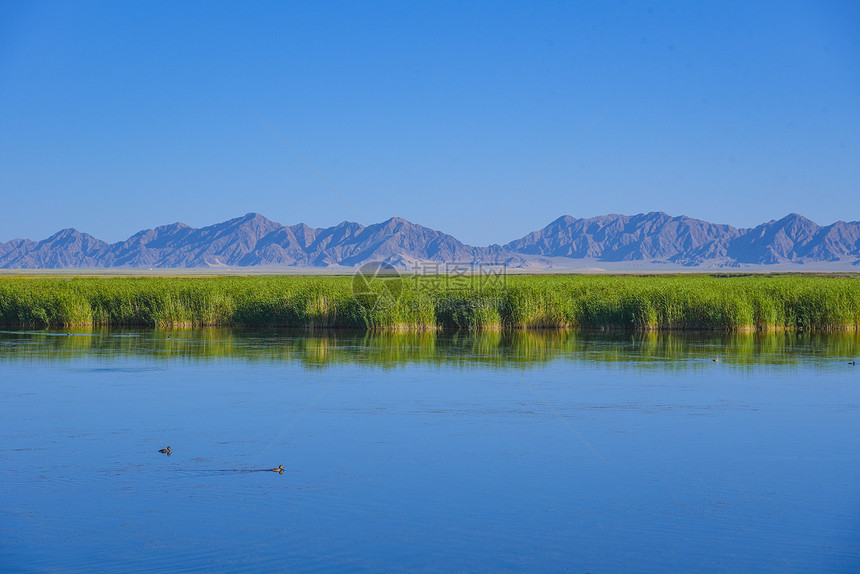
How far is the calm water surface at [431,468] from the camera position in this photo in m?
7.78

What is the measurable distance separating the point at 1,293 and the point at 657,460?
28.4 metres

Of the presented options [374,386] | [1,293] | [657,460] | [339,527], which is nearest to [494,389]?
[374,386]

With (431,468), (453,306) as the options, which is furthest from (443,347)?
(431,468)

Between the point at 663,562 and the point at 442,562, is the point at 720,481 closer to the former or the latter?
the point at 663,562

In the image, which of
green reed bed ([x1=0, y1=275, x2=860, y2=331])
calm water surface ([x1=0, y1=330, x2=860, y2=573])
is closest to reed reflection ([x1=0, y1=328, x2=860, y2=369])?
green reed bed ([x1=0, y1=275, x2=860, y2=331])

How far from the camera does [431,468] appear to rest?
1034 centimetres

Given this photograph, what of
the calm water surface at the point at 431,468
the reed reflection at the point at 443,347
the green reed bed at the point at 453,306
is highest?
the green reed bed at the point at 453,306

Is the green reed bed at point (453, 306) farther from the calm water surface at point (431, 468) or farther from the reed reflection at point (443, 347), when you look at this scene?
the calm water surface at point (431, 468)

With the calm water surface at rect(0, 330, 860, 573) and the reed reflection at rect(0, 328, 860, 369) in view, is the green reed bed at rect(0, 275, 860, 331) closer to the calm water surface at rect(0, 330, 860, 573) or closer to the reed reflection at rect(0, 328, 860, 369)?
the reed reflection at rect(0, 328, 860, 369)

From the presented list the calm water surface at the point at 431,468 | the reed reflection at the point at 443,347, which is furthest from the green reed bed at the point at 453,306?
the calm water surface at the point at 431,468

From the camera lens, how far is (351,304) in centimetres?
2903

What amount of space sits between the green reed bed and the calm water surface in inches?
356

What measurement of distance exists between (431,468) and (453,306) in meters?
18.7

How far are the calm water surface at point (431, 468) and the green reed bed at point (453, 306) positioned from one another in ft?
29.7
